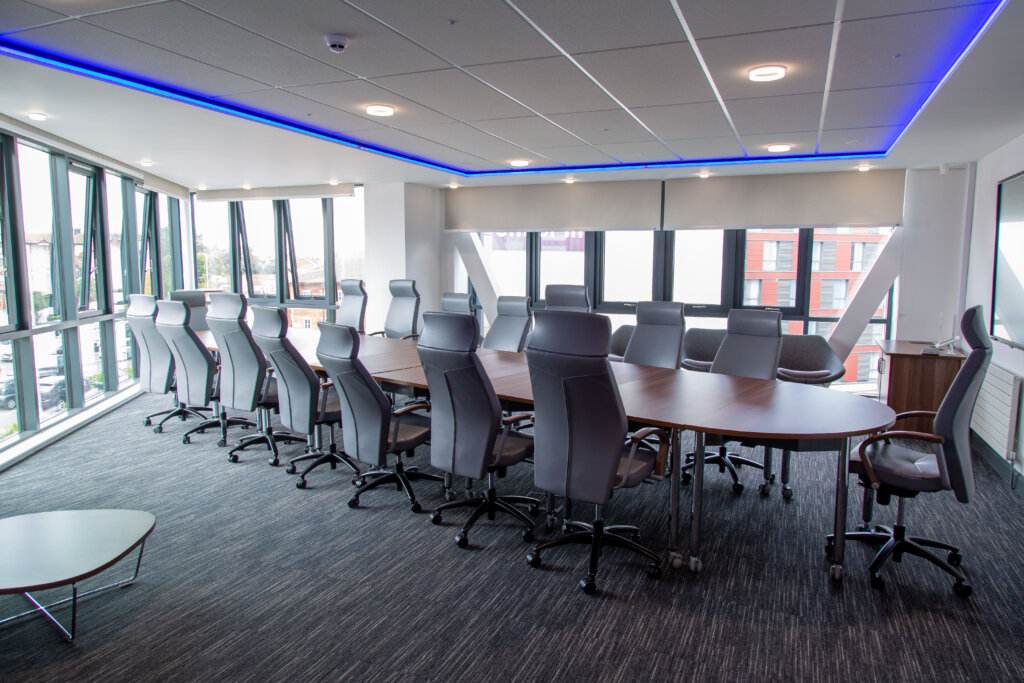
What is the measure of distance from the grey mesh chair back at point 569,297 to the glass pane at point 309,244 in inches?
192

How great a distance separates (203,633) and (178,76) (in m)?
3.32

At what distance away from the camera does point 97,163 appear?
6645mm

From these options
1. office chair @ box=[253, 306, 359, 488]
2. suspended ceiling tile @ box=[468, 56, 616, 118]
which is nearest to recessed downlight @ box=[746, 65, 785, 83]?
suspended ceiling tile @ box=[468, 56, 616, 118]

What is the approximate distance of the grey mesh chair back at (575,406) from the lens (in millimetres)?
2848

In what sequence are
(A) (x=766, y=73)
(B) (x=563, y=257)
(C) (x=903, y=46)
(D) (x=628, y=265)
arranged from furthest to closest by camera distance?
(B) (x=563, y=257) → (D) (x=628, y=265) → (A) (x=766, y=73) → (C) (x=903, y=46)

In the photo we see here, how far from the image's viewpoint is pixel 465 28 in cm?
305

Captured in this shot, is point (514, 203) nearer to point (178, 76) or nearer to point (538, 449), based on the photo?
point (178, 76)

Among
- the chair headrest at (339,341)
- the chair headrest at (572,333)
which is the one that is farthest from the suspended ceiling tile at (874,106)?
the chair headrest at (339,341)

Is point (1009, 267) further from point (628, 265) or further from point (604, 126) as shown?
point (628, 265)

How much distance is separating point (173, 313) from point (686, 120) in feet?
14.6

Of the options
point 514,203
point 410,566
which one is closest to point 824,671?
point 410,566

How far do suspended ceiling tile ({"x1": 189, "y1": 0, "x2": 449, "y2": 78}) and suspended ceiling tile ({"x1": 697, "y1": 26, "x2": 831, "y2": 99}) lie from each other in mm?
1543

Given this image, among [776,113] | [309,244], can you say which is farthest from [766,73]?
[309,244]

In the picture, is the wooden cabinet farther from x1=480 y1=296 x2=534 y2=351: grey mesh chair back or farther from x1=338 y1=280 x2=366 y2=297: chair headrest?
x1=338 y1=280 x2=366 y2=297: chair headrest
